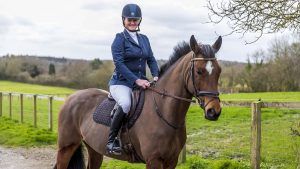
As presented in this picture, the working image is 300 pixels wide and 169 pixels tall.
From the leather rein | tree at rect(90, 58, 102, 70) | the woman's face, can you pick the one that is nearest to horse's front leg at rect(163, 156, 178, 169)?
the leather rein

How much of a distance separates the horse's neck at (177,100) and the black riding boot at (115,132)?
545 millimetres

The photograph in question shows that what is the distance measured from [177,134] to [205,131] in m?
8.46

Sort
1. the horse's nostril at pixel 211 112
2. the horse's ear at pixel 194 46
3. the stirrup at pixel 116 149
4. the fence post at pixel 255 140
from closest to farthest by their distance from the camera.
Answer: the horse's nostril at pixel 211 112
the horse's ear at pixel 194 46
the stirrup at pixel 116 149
the fence post at pixel 255 140

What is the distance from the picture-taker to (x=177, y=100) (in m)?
5.20

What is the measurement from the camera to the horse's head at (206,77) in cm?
457

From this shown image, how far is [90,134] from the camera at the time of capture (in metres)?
6.30

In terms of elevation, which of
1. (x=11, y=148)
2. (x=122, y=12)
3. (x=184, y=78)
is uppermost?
(x=122, y=12)

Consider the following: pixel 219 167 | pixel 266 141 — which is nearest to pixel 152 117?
pixel 219 167

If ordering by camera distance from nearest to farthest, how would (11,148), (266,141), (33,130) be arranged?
(266,141)
(11,148)
(33,130)

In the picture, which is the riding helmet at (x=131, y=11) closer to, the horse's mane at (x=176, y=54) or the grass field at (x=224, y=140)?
the horse's mane at (x=176, y=54)

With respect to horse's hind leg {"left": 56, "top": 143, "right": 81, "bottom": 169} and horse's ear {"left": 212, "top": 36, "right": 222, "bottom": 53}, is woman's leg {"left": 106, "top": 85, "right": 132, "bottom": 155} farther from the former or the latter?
horse's hind leg {"left": 56, "top": 143, "right": 81, "bottom": 169}

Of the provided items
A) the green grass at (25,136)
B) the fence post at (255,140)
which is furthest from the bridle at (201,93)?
the green grass at (25,136)

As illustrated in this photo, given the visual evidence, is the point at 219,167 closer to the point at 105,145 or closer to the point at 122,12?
the point at 105,145

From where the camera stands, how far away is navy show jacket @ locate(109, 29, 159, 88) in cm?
554
